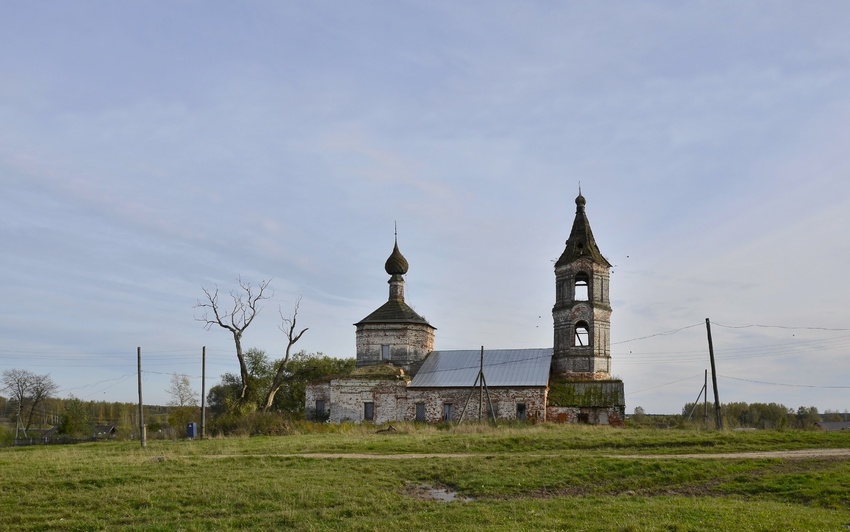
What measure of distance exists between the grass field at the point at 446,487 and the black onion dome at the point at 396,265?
2280 centimetres

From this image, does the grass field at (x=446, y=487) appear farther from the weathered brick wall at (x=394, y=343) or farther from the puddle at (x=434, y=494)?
the weathered brick wall at (x=394, y=343)

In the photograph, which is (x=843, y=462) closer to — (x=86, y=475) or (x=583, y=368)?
(x=86, y=475)

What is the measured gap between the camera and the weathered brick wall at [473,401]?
3666 centimetres

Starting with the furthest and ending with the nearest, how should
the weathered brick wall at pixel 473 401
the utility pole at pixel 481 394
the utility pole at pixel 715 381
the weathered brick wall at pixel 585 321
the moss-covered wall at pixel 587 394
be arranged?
the weathered brick wall at pixel 585 321 → the weathered brick wall at pixel 473 401 → the moss-covered wall at pixel 587 394 → the utility pole at pixel 481 394 → the utility pole at pixel 715 381

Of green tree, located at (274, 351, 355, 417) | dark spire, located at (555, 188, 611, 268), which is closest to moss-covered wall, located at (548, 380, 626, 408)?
Answer: dark spire, located at (555, 188, 611, 268)

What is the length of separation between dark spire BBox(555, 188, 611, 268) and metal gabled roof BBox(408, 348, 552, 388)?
17.5 feet

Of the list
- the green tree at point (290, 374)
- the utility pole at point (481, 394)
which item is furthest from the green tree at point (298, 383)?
the utility pole at point (481, 394)

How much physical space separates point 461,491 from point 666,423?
23.6 m

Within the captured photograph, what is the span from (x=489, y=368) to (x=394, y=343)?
6001 mm

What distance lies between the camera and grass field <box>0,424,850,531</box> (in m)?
12.5

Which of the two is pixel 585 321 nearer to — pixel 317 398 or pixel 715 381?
pixel 715 381

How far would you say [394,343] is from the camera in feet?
140

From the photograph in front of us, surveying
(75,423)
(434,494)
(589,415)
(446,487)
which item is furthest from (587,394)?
(75,423)

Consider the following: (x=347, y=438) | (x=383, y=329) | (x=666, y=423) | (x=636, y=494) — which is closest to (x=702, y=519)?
(x=636, y=494)
